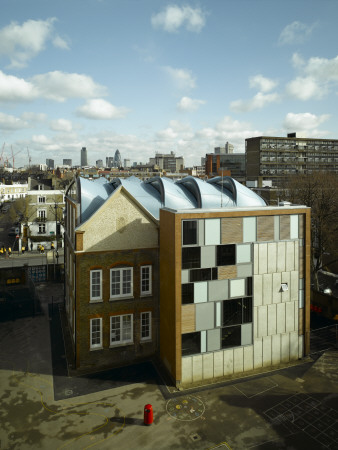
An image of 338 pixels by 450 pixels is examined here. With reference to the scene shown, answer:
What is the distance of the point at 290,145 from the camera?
10281 centimetres

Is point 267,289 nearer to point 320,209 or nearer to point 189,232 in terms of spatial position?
point 189,232

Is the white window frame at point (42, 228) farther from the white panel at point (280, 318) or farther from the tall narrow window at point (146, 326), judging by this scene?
the white panel at point (280, 318)

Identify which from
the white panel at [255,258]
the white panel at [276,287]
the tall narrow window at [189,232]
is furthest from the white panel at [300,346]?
the tall narrow window at [189,232]

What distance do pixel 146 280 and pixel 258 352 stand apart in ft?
32.2

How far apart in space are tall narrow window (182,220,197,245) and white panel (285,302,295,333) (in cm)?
928

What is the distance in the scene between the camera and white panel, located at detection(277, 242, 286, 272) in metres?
25.6

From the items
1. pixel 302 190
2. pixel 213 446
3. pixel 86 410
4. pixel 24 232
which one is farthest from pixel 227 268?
pixel 24 232

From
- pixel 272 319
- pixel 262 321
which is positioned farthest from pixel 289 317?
pixel 262 321

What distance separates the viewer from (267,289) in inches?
995

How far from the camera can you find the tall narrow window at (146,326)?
2647 centimetres

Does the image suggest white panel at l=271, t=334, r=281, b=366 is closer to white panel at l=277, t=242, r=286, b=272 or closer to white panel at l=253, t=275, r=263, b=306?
white panel at l=253, t=275, r=263, b=306

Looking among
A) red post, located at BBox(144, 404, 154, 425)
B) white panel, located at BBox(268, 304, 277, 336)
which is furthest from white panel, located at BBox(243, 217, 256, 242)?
red post, located at BBox(144, 404, 154, 425)

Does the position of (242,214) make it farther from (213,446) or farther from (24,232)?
(24,232)

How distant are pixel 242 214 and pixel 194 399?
12.5 m
